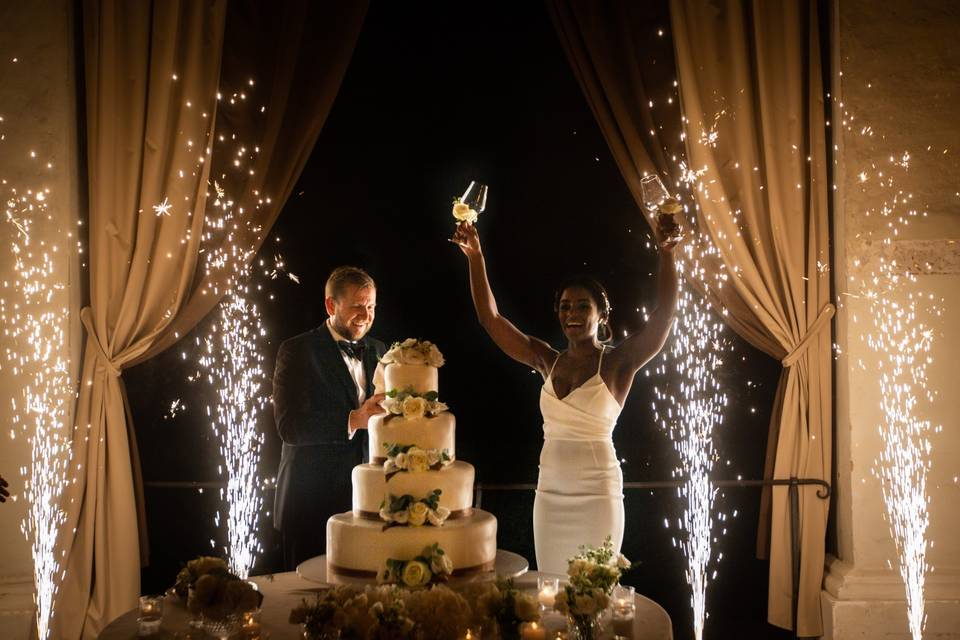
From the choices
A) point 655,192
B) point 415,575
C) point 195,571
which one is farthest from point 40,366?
point 655,192

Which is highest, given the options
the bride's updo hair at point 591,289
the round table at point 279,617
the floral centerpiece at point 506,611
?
the bride's updo hair at point 591,289

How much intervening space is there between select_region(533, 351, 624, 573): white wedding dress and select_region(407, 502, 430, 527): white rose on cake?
92cm

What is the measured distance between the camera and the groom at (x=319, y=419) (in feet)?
12.9

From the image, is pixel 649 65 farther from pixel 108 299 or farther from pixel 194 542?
pixel 194 542

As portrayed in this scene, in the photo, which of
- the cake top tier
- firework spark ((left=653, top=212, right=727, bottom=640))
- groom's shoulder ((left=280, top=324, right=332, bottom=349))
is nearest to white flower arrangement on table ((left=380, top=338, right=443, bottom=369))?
the cake top tier

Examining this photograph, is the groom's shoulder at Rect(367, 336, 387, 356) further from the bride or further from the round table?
the round table

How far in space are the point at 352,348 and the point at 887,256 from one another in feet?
8.65

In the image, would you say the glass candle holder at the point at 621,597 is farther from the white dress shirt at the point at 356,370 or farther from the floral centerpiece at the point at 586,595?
the white dress shirt at the point at 356,370

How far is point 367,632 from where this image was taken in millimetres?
2311

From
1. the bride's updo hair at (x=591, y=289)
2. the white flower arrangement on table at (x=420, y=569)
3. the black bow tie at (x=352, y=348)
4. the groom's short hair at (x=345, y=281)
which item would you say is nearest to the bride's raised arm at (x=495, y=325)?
the bride's updo hair at (x=591, y=289)

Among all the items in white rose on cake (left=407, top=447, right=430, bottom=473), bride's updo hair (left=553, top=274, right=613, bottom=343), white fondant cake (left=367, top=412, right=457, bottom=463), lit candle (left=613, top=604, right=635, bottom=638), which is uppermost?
bride's updo hair (left=553, top=274, right=613, bottom=343)

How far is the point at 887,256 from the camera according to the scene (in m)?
4.29

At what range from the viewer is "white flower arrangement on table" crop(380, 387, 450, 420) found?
3.20m

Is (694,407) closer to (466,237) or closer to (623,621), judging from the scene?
(466,237)
